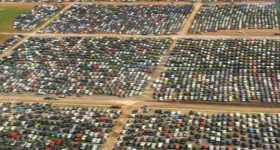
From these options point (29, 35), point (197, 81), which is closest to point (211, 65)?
point (197, 81)

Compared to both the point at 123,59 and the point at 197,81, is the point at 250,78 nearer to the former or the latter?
the point at 197,81

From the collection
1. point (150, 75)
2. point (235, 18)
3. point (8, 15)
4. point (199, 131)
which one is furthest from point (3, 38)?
point (199, 131)

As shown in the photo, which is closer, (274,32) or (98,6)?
(274,32)

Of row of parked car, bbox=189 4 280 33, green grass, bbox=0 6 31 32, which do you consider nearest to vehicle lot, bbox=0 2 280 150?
row of parked car, bbox=189 4 280 33

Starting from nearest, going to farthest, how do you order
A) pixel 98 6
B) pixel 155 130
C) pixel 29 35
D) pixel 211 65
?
pixel 155 130 → pixel 211 65 → pixel 29 35 → pixel 98 6

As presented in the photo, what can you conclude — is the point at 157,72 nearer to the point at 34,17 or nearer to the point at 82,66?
the point at 82,66

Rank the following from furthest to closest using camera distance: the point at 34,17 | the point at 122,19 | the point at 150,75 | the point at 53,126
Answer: the point at 34,17
the point at 122,19
the point at 150,75
the point at 53,126
